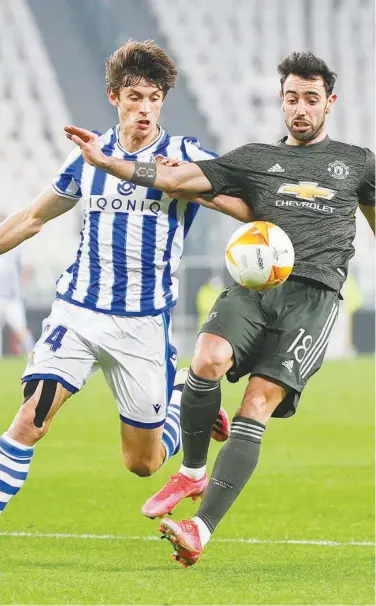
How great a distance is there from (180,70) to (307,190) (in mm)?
33878

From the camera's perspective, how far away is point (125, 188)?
666 cm

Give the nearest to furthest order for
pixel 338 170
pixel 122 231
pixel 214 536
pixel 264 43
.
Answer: pixel 338 170, pixel 122 231, pixel 214 536, pixel 264 43

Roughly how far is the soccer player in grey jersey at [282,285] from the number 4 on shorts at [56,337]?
0.78 meters

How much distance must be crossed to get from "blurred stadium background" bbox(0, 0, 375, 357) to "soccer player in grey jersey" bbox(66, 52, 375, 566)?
25.1 metres

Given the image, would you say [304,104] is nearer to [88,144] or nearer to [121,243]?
[88,144]

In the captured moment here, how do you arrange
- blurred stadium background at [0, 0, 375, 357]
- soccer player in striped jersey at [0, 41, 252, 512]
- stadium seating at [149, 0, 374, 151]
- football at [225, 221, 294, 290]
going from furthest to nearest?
stadium seating at [149, 0, 374, 151], blurred stadium background at [0, 0, 375, 357], soccer player in striped jersey at [0, 41, 252, 512], football at [225, 221, 294, 290]

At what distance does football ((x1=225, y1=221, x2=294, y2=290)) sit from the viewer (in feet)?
19.5

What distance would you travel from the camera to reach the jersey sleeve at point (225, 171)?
20.7 feet

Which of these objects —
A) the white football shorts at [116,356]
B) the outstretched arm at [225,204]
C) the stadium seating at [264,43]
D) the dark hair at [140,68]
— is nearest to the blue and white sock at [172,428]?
the white football shorts at [116,356]

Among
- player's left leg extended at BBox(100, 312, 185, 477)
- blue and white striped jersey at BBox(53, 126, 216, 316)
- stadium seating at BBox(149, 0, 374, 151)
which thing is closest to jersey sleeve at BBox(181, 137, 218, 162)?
blue and white striped jersey at BBox(53, 126, 216, 316)

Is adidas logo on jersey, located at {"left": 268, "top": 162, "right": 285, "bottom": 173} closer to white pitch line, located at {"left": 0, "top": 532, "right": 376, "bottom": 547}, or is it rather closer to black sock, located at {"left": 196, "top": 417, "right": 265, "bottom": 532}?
black sock, located at {"left": 196, "top": 417, "right": 265, "bottom": 532}

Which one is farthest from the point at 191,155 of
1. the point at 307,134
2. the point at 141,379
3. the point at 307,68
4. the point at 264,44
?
the point at 264,44

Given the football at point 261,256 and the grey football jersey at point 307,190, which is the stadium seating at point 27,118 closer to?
the grey football jersey at point 307,190

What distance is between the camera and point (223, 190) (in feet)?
20.9
